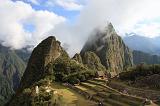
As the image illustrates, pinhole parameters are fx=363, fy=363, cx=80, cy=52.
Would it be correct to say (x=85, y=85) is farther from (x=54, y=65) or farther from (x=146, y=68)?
(x=54, y=65)

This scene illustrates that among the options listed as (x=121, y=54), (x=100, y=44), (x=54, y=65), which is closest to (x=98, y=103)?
(x=54, y=65)

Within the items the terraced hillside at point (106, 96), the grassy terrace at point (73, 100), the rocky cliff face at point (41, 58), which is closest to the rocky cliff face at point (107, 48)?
the rocky cliff face at point (41, 58)

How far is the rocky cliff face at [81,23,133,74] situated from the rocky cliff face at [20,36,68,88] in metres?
43.7

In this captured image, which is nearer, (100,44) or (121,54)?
(100,44)

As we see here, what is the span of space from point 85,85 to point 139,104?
67.0 feet

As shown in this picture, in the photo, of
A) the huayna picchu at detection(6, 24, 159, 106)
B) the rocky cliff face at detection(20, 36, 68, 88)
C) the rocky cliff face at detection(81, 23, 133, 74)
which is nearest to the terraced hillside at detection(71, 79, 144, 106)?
the huayna picchu at detection(6, 24, 159, 106)

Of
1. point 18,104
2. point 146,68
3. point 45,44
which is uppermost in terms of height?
point 45,44

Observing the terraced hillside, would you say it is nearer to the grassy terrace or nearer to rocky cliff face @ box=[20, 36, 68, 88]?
the grassy terrace

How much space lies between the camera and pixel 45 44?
3287 inches

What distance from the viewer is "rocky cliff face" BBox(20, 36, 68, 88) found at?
7700cm

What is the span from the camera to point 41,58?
8031cm

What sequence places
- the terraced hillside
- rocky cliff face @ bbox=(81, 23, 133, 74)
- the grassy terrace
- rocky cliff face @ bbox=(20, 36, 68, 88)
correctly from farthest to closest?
rocky cliff face @ bbox=(81, 23, 133, 74), rocky cliff face @ bbox=(20, 36, 68, 88), the grassy terrace, the terraced hillside

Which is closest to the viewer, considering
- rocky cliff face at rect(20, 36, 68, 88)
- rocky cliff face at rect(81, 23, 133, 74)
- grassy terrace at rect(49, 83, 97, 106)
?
grassy terrace at rect(49, 83, 97, 106)

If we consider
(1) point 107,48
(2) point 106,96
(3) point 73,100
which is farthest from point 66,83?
(1) point 107,48
